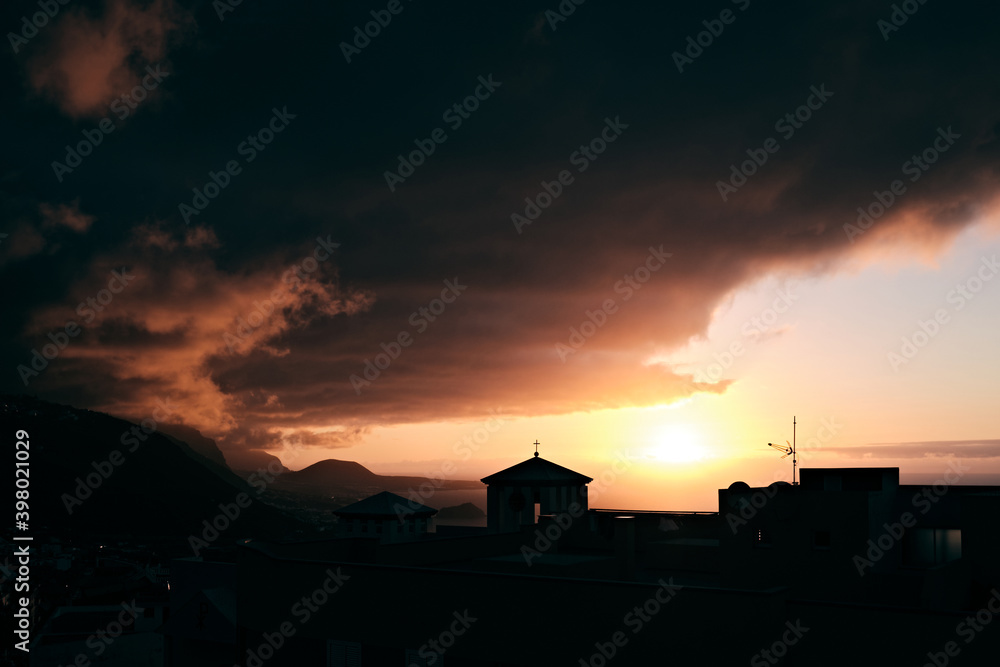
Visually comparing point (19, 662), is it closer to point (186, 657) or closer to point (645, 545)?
point (186, 657)

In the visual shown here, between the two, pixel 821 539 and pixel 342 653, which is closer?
pixel 342 653

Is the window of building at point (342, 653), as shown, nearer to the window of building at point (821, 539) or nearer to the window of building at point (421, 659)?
the window of building at point (421, 659)

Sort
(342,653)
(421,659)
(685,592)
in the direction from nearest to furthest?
(685,592) < (421,659) < (342,653)

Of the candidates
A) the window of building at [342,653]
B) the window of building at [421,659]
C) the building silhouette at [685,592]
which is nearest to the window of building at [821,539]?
the building silhouette at [685,592]

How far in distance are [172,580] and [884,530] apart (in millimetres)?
36294

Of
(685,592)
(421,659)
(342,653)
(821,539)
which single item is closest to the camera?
(685,592)

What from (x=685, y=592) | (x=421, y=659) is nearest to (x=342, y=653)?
(x=421, y=659)

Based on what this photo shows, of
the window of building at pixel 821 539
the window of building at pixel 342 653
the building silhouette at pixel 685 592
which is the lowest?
the window of building at pixel 342 653

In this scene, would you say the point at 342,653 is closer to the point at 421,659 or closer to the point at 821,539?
the point at 421,659

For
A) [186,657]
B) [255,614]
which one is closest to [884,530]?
[255,614]

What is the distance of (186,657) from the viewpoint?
138ft

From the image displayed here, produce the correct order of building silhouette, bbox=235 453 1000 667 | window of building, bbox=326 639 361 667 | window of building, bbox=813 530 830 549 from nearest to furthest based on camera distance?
building silhouette, bbox=235 453 1000 667, window of building, bbox=326 639 361 667, window of building, bbox=813 530 830 549

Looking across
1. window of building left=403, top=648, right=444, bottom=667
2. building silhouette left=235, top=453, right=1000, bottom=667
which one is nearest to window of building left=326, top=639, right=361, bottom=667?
building silhouette left=235, top=453, right=1000, bottom=667

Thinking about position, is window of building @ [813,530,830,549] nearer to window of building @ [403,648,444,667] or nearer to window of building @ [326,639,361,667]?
window of building @ [403,648,444,667]
